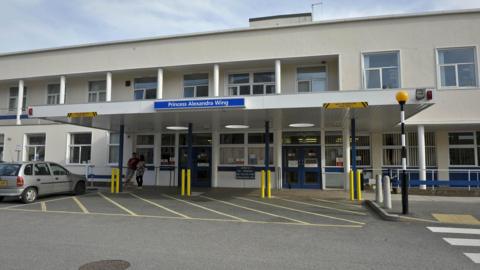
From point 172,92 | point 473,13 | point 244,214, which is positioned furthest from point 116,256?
point 473,13

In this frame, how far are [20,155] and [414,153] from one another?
23574mm

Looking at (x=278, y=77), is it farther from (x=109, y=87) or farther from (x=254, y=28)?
(x=109, y=87)

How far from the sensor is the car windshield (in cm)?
1281

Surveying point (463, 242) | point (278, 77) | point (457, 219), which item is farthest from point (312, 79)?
point (463, 242)

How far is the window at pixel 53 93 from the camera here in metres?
23.2

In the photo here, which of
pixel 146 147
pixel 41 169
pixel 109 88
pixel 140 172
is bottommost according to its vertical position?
pixel 140 172

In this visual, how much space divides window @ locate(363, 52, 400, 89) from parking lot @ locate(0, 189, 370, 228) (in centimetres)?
686

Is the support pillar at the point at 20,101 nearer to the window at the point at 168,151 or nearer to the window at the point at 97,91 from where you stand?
the window at the point at 97,91

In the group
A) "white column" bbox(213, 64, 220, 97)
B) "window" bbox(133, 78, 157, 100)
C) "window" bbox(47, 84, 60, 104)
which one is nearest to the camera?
"white column" bbox(213, 64, 220, 97)

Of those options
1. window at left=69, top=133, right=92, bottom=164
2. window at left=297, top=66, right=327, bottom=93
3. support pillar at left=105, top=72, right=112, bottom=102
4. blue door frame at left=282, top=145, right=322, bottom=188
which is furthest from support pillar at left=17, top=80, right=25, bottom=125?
window at left=297, top=66, right=327, bottom=93

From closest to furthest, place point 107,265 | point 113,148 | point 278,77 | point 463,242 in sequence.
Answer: point 107,265, point 463,242, point 278,77, point 113,148

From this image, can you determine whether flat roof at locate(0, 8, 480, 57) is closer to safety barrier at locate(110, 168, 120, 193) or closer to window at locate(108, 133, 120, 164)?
window at locate(108, 133, 120, 164)

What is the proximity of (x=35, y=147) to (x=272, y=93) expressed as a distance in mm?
16632

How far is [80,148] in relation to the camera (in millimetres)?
22141
